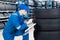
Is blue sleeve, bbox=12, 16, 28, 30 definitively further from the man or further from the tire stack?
the tire stack

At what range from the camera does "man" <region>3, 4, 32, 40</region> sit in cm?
211

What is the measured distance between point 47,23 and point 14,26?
26.7 inches

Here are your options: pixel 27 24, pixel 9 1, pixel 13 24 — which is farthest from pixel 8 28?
pixel 9 1

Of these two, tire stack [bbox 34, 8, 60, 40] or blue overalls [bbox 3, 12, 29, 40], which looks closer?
tire stack [bbox 34, 8, 60, 40]

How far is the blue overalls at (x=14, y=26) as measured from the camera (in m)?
2.11

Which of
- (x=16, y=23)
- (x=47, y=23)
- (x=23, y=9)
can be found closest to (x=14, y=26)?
(x=16, y=23)

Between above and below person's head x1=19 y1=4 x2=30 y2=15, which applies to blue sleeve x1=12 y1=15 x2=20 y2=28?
below

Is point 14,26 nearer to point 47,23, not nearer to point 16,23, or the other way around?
point 16,23

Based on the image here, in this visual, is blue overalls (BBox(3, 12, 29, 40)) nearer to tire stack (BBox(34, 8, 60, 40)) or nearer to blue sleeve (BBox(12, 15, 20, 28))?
blue sleeve (BBox(12, 15, 20, 28))

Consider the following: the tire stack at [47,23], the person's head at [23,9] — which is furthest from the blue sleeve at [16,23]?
the tire stack at [47,23]

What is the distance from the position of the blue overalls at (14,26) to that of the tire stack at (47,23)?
19.7 inches

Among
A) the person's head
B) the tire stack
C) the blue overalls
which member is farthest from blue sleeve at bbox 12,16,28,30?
the tire stack

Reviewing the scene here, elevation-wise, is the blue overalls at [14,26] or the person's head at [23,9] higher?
the person's head at [23,9]

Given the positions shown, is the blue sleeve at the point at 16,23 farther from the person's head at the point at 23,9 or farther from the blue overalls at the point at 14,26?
the person's head at the point at 23,9
